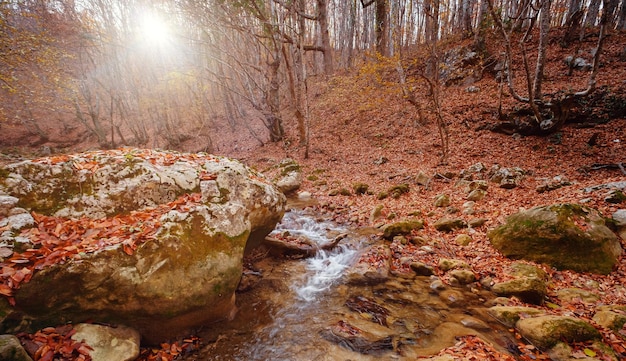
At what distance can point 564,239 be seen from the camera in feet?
16.5

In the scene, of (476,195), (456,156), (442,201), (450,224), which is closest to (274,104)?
(456,156)

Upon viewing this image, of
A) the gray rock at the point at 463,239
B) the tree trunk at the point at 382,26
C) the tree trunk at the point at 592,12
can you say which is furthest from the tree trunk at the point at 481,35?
the gray rock at the point at 463,239

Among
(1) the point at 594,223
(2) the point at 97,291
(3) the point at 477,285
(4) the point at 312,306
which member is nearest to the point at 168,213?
(2) the point at 97,291

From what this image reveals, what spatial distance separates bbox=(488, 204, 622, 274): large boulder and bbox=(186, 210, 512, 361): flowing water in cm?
156

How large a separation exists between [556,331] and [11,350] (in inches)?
247

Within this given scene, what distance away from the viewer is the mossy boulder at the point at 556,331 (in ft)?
11.4

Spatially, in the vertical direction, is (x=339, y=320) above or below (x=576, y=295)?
below

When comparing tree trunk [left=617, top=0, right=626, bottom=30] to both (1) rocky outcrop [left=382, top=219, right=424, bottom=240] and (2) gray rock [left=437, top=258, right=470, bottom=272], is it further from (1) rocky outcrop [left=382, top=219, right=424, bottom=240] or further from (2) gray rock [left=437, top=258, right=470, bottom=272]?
(2) gray rock [left=437, top=258, right=470, bottom=272]

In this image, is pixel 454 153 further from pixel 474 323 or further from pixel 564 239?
pixel 474 323

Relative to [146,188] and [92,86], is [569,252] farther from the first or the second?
[92,86]

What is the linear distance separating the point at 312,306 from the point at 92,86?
26.3m

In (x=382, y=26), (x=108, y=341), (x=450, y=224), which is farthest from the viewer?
(x=382, y=26)

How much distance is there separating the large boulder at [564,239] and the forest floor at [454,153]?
0.70 feet

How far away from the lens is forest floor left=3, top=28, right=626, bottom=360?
21.6 feet
